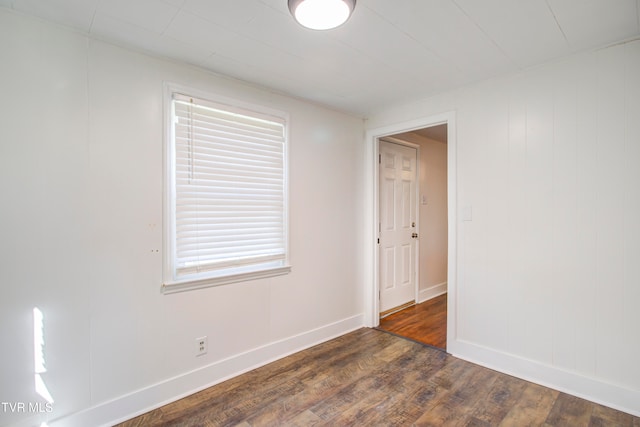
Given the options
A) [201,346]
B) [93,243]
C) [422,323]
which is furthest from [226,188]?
[422,323]

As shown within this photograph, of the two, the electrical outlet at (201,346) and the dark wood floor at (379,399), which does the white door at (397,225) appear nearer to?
the dark wood floor at (379,399)

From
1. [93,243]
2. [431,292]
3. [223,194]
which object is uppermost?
[223,194]

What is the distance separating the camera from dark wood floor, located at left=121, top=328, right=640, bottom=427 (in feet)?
6.29

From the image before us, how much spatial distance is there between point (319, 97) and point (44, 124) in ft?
6.60

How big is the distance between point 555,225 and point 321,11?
84.3 inches

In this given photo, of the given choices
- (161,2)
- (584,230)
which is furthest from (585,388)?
(161,2)

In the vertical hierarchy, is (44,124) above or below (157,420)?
above

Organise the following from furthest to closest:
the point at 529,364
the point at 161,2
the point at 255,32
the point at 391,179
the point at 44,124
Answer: the point at 391,179 < the point at 529,364 < the point at 255,32 < the point at 44,124 < the point at 161,2

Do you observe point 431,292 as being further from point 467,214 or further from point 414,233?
point 467,214

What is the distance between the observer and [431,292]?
4551 mm

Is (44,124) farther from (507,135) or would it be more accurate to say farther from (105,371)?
(507,135)

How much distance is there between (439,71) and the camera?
2400 millimetres

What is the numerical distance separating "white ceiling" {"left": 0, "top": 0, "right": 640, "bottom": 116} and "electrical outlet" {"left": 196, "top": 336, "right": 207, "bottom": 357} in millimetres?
1998

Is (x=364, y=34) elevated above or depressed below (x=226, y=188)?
above
